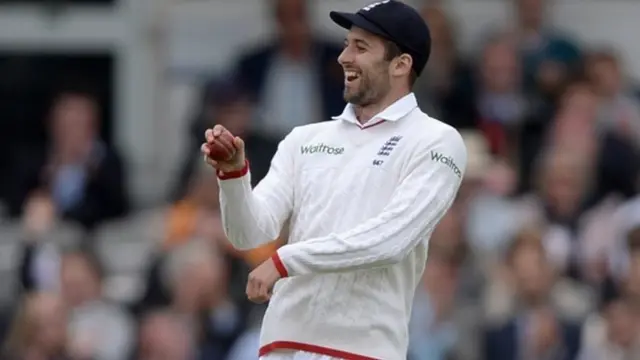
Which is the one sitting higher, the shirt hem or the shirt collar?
the shirt collar

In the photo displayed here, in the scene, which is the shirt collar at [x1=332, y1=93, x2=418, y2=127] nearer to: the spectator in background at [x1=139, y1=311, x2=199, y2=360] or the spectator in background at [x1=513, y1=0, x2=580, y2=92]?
the spectator in background at [x1=139, y1=311, x2=199, y2=360]

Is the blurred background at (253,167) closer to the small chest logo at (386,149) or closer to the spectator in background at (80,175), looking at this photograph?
the spectator in background at (80,175)

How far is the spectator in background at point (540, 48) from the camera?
1291cm

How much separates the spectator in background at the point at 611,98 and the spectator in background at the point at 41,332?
11.1ft

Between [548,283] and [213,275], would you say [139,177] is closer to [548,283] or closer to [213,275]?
[213,275]

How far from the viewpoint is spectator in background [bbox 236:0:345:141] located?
12516mm

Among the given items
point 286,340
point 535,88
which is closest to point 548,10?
point 535,88

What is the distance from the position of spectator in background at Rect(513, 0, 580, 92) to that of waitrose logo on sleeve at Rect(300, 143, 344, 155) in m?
5.53

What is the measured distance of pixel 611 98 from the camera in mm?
12719

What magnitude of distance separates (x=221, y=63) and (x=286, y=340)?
6687 millimetres

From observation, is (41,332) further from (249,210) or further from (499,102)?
(249,210)

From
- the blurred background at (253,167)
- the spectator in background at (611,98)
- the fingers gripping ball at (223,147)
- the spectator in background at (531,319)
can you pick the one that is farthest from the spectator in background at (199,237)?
the fingers gripping ball at (223,147)

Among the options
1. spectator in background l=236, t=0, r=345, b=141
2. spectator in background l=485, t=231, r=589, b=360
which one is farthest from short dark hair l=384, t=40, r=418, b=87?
spectator in background l=236, t=0, r=345, b=141

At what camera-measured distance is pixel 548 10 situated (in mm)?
13773
